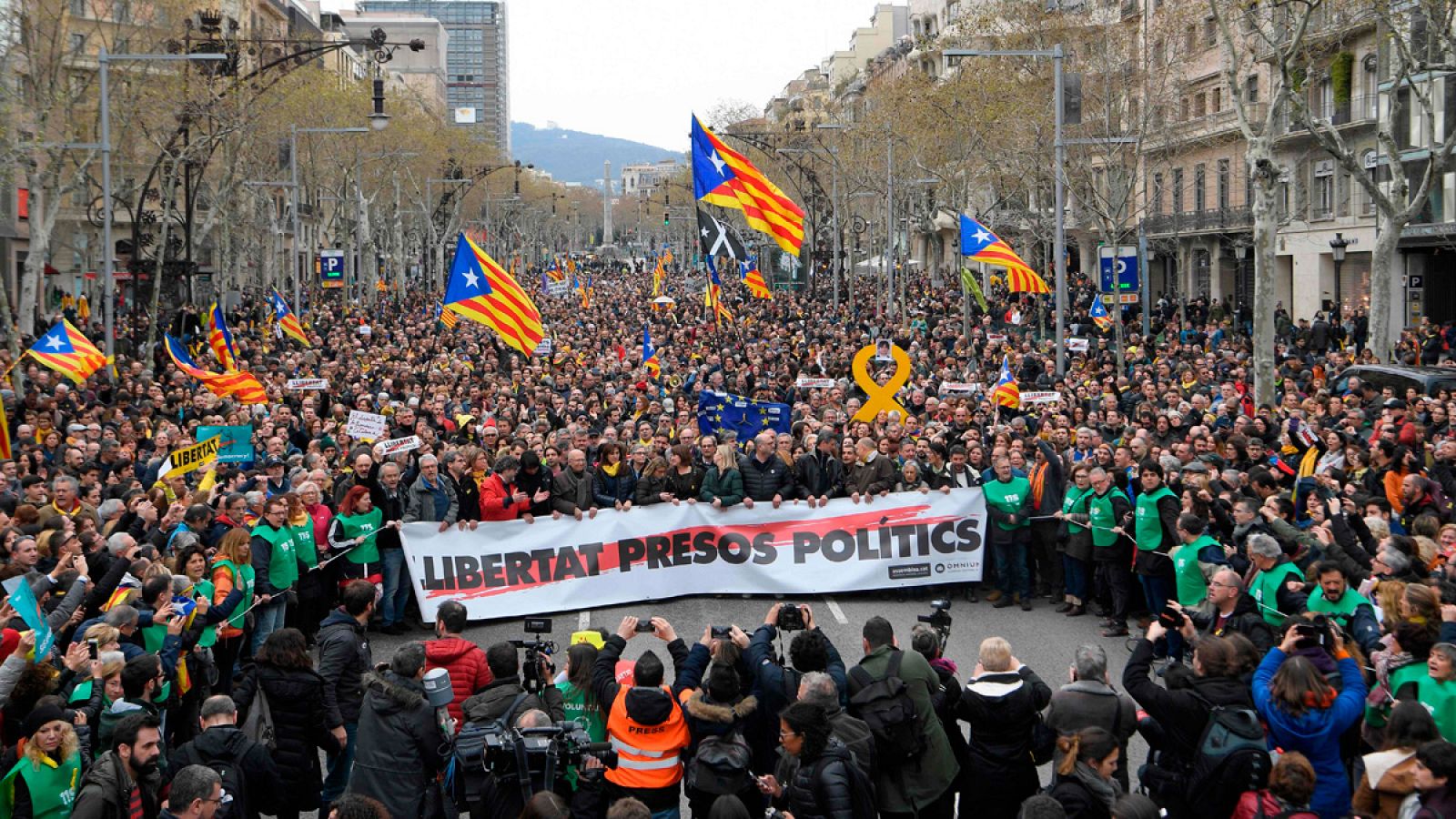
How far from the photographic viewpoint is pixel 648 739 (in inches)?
268

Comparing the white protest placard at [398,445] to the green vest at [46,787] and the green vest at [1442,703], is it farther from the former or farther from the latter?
the green vest at [1442,703]

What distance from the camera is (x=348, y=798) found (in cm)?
568

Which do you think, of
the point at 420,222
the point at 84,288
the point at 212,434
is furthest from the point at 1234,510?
the point at 420,222

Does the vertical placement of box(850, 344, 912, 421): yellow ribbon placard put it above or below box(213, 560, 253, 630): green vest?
above

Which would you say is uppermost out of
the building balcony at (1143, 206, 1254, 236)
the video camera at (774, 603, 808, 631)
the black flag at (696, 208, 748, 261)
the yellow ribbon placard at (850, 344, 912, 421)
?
the building balcony at (1143, 206, 1254, 236)

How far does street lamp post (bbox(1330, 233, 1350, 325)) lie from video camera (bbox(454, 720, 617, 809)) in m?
32.3

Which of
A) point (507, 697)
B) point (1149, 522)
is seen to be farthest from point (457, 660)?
point (1149, 522)

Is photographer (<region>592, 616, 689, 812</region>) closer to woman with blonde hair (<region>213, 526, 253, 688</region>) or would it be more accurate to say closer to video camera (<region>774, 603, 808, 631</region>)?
video camera (<region>774, 603, 808, 631</region>)

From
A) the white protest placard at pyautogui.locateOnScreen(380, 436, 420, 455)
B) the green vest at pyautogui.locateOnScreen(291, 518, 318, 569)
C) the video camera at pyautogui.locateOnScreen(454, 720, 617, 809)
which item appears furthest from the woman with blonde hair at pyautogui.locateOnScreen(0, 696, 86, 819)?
the white protest placard at pyautogui.locateOnScreen(380, 436, 420, 455)

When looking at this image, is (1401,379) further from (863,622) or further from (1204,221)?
(1204,221)

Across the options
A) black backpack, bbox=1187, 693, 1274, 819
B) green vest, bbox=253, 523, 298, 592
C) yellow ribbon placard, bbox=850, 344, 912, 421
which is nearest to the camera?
black backpack, bbox=1187, 693, 1274, 819

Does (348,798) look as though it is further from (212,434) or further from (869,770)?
(212,434)

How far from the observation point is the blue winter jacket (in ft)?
21.5

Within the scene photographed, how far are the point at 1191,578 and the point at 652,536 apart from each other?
4.60 metres
